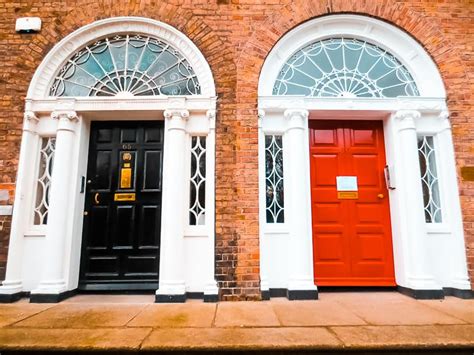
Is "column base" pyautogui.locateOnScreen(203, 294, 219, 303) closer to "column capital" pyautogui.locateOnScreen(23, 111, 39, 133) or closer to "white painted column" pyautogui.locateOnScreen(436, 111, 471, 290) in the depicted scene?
"white painted column" pyautogui.locateOnScreen(436, 111, 471, 290)

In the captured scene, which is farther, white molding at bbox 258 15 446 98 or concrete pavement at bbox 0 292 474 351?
white molding at bbox 258 15 446 98

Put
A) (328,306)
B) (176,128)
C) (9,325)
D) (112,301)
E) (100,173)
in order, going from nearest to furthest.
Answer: (9,325), (328,306), (112,301), (176,128), (100,173)

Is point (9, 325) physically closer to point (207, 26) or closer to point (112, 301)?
point (112, 301)

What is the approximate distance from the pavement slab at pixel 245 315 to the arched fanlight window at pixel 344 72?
2.87m

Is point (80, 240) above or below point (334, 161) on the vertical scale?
below

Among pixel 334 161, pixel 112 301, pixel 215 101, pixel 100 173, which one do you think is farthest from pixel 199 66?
pixel 112 301

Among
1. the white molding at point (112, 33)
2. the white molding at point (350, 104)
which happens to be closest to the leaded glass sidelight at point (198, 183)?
the white molding at point (112, 33)

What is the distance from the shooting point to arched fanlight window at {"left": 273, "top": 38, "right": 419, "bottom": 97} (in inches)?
174

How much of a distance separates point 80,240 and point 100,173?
97cm

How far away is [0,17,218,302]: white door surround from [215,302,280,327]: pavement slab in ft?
1.27

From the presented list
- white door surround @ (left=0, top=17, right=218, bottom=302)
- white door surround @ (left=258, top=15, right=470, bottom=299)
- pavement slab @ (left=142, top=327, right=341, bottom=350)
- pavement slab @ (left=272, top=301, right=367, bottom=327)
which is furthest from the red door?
pavement slab @ (left=142, top=327, right=341, bottom=350)

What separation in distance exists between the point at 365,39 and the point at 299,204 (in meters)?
2.70

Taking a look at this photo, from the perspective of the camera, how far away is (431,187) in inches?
171

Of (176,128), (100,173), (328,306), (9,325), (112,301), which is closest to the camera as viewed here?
(9,325)
